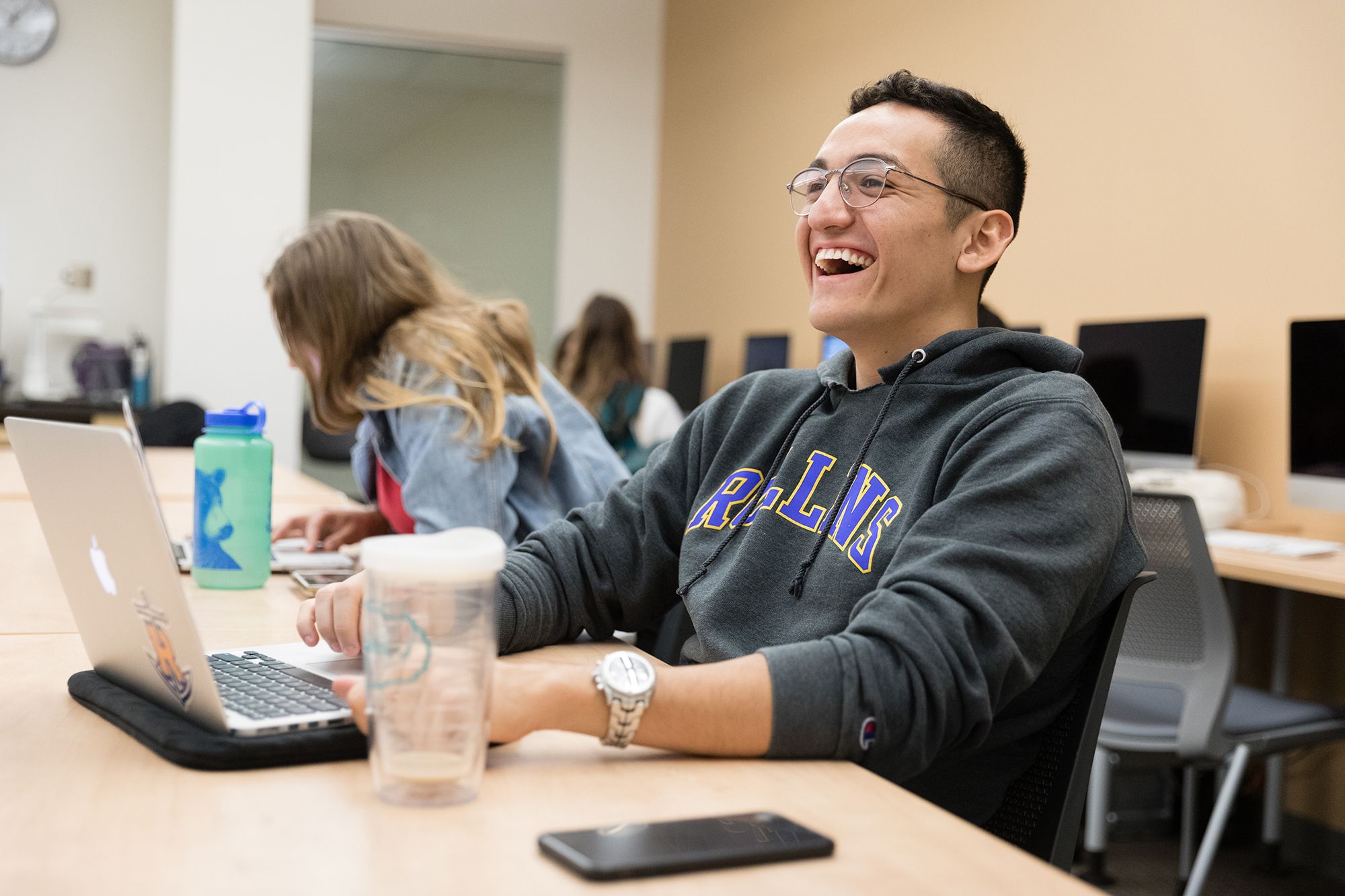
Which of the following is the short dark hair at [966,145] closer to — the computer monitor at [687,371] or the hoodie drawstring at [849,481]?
the hoodie drawstring at [849,481]

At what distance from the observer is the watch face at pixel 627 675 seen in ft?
2.90

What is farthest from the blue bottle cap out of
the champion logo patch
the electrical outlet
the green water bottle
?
the electrical outlet

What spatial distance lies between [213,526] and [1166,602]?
66.2 inches

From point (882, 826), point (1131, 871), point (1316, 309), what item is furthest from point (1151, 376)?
point (882, 826)

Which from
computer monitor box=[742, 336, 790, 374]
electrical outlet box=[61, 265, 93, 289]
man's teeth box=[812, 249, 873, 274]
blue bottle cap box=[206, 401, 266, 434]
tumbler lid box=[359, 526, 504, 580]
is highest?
electrical outlet box=[61, 265, 93, 289]

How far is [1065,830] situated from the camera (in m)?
1.06

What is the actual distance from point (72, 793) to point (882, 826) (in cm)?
51

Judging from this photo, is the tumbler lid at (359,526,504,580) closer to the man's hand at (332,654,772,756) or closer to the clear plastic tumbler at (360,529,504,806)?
the clear plastic tumbler at (360,529,504,806)

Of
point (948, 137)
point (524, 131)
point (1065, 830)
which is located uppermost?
point (524, 131)

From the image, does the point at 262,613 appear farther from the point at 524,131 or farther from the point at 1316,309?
the point at 524,131

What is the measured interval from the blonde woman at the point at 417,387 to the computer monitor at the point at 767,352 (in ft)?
9.86

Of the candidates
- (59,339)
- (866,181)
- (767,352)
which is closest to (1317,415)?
(866,181)

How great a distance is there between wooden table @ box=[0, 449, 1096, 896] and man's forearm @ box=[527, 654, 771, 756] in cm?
1

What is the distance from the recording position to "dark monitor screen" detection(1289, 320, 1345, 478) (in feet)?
8.91
